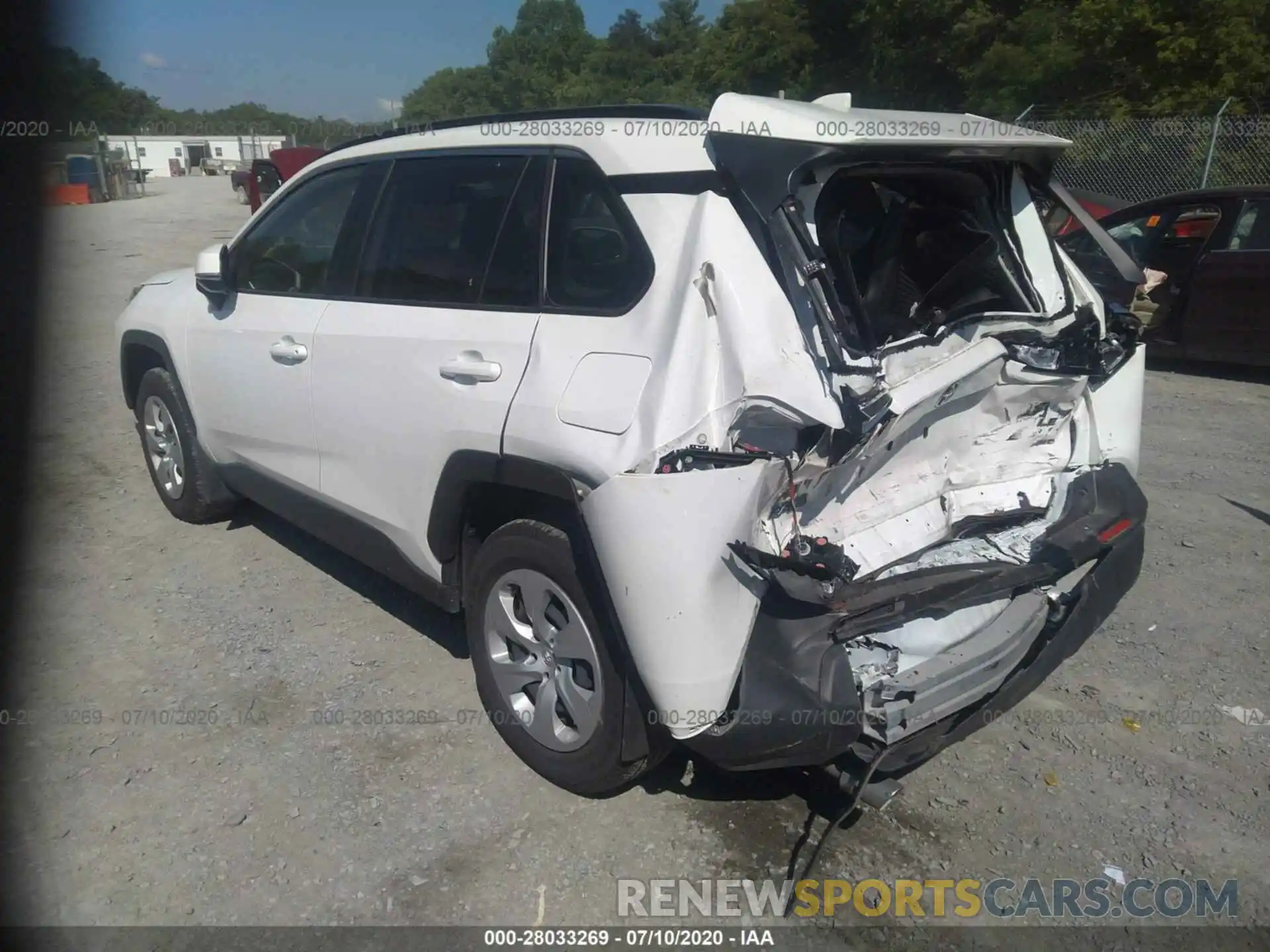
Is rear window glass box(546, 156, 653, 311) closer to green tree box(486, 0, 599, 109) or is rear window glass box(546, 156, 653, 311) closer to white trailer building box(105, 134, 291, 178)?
white trailer building box(105, 134, 291, 178)

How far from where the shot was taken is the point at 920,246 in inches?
127

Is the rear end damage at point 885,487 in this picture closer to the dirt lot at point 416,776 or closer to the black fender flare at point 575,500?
the black fender flare at point 575,500

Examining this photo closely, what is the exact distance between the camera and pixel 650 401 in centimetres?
248

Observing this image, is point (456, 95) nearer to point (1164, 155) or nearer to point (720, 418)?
point (1164, 155)

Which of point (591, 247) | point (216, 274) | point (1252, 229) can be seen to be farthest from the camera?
point (1252, 229)

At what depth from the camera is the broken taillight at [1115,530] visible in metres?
3.12

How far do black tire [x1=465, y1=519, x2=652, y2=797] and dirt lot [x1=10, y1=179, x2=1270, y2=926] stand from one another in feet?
0.41

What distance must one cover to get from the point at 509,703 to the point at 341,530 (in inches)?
41.5

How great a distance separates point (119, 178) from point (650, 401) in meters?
36.7

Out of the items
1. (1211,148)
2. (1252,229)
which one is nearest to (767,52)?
(1211,148)

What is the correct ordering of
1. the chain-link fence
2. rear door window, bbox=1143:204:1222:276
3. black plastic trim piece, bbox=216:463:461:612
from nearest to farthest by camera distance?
black plastic trim piece, bbox=216:463:461:612, rear door window, bbox=1143:204:1222:276, the chain-link fence

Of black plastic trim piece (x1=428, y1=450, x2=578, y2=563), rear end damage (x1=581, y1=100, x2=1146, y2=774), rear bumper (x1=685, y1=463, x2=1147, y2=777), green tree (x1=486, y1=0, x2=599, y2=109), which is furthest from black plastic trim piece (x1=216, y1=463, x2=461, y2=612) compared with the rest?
green tree (x1=486, y1=0, x2=599, y2=109)

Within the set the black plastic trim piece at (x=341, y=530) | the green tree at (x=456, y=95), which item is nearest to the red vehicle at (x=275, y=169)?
the black plastic trim piece at (x=341, y=530)

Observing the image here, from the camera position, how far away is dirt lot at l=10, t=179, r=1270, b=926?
2.72m
